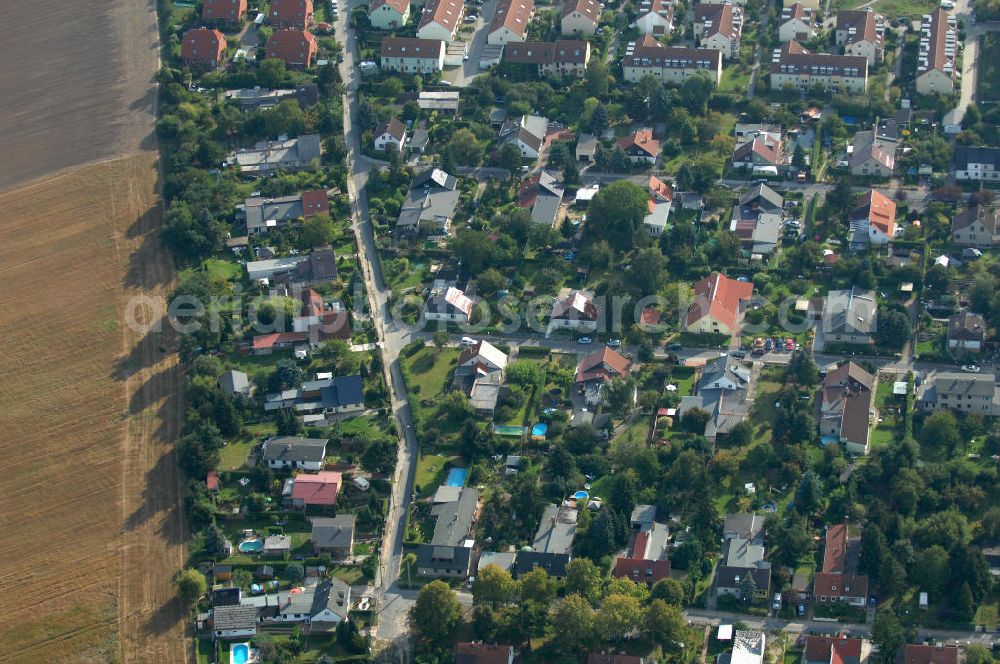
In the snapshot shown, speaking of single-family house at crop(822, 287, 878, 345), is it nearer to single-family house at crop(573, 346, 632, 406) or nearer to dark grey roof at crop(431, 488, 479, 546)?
single-family house at crop(573, 346, 632, 406)

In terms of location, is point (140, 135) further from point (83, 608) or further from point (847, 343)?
point (847, 343)

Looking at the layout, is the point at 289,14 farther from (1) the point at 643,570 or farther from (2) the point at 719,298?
(1) the point at 643,570

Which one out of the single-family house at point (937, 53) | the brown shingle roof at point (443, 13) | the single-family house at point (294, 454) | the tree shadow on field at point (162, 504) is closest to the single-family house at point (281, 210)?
the tree shadow on field at point (162, 504)

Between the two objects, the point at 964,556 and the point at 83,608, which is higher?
the point at 964,556

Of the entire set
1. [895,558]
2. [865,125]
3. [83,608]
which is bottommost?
[83,608]

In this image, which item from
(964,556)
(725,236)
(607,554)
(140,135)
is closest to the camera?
(964,556)

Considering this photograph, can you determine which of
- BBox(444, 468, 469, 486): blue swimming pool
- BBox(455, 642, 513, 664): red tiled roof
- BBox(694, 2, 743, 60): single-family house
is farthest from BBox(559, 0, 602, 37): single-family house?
BBox(455, 642, 513, 664): red tiled roof

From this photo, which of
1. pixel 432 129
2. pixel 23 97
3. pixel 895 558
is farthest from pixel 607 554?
pixel 23 97
